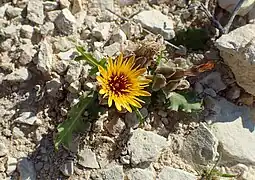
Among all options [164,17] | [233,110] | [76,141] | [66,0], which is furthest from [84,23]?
[233,110]

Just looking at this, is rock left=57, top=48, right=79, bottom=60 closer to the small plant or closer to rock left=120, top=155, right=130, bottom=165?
the small plant

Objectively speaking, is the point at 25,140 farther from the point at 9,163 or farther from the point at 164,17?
the point at 164,17

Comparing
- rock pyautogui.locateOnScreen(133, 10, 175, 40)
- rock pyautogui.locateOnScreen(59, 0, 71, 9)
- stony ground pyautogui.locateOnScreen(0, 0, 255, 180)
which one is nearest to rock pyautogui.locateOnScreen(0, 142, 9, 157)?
stony ground pyautogui.locateOnScreen(0, 0, 255, 180)

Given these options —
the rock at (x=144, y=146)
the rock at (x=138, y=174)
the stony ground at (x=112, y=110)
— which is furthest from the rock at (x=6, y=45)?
the rock at (x=138, y=174)

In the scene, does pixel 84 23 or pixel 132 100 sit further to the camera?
pixel 84 23

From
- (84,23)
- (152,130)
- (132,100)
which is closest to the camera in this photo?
(132,100)

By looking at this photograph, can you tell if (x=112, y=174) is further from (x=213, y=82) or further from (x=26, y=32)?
(x=26, y=32)

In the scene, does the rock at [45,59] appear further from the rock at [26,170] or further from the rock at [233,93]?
the rock at [233,93]

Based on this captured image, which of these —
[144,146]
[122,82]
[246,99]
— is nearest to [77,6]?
[122,82]
